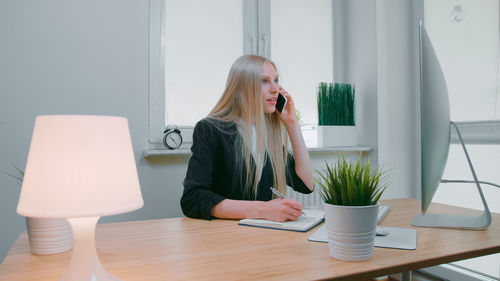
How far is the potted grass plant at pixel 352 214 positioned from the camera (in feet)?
2.22

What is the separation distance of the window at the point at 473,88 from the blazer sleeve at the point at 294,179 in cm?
115

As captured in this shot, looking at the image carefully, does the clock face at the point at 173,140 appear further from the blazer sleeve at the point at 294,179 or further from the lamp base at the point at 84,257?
the lamp base at the point at 84,257

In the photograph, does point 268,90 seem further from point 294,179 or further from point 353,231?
point 353,231

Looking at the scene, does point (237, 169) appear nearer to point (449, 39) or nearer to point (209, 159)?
point (209, 159)

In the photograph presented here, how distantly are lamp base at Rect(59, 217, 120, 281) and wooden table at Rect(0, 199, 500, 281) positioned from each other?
7cm

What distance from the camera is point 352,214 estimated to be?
673mm

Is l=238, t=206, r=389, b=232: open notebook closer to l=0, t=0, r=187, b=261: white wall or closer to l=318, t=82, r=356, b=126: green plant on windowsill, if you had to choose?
l=0, t=0, r=187, b=261: white wall

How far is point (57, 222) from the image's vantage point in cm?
78

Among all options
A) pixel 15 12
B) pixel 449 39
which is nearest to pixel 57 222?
pixel 15 12

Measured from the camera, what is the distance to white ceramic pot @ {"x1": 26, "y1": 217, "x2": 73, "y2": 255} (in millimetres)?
756

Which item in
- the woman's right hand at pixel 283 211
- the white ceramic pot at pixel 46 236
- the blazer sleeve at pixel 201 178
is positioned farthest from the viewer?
the blazer sleeve at pixel 201 178

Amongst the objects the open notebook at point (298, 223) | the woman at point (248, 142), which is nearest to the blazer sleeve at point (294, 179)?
the woman at point (248, 142)

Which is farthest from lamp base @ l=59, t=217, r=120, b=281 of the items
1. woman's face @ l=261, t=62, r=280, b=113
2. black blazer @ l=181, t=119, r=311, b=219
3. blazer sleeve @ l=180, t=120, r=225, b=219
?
woman's face @ l=261, t=62, r=280, b=113

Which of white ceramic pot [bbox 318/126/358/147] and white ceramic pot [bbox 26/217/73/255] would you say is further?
white ceramic pot [bbox 318/126/358/147]
